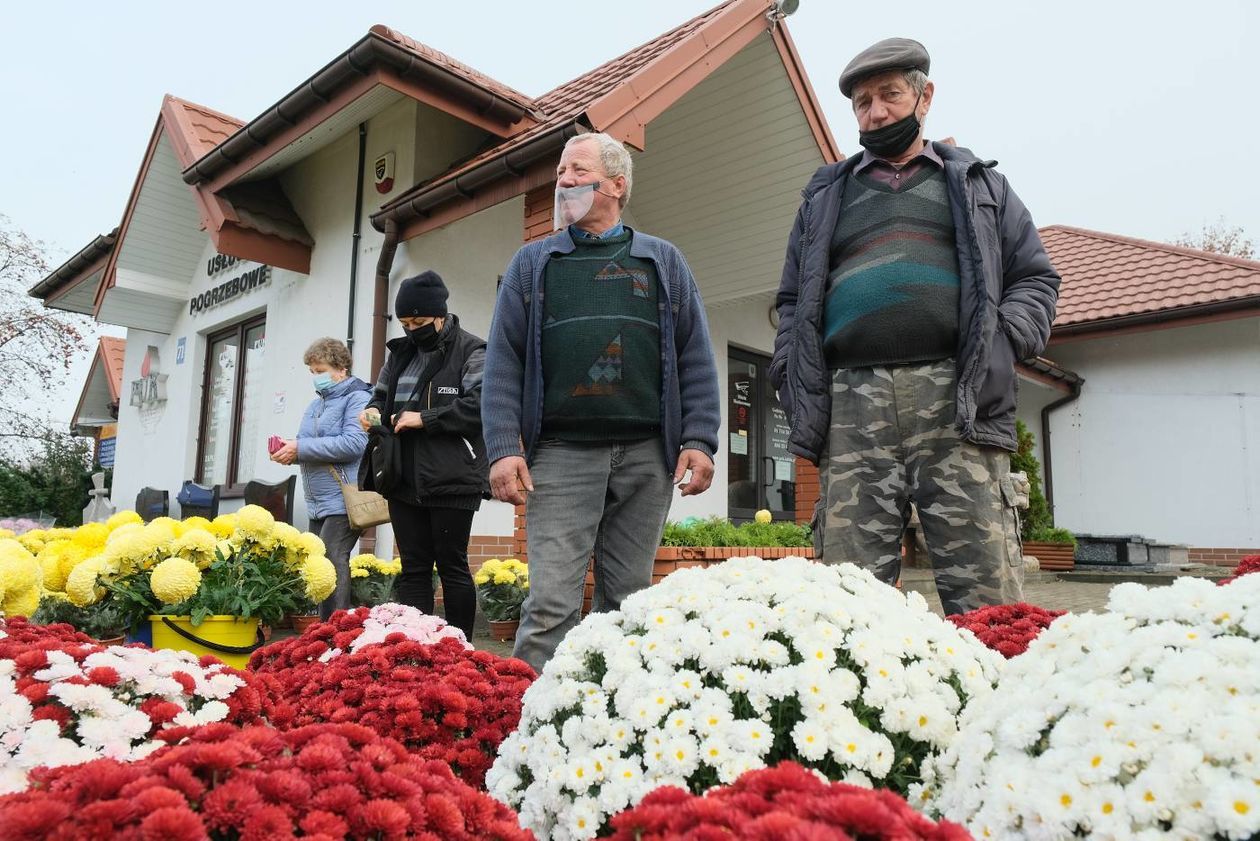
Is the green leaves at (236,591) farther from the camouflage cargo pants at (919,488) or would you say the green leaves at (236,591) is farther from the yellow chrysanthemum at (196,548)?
the camouflage cargo pants at (919,488)

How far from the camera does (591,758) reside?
4.57ft

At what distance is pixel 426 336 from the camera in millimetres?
4035

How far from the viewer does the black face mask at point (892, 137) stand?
262 centimetres

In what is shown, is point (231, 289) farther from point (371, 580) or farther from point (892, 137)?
point (892, 137)

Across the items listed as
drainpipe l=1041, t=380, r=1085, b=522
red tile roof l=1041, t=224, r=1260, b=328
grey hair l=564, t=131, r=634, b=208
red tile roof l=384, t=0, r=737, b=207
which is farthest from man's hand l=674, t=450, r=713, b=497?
drainpipe l=1041, t=380, r=1085, b=522

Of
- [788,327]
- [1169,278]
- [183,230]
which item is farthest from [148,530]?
[1169,278]

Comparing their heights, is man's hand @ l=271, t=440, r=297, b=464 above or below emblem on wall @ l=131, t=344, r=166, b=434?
below

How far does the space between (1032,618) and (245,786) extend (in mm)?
1784

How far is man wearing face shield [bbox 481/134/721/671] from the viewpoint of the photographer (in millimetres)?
2525

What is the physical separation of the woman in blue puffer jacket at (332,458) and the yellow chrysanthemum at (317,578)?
115cm

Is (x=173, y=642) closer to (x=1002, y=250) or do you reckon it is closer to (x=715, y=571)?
(x=715, y=571)

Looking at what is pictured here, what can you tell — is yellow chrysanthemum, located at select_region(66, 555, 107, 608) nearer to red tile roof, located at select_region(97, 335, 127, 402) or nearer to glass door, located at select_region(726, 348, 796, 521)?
glass door, located at select_region(726, 348, 796, 521)

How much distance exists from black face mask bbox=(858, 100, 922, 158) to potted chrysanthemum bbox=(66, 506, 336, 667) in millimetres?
2889

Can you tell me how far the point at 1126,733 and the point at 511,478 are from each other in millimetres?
1719
